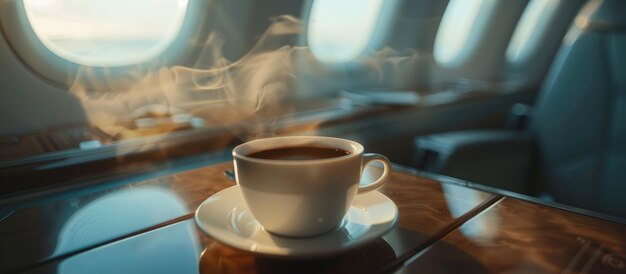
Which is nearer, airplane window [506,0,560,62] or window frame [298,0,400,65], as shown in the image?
window frame [298,0,400,65]

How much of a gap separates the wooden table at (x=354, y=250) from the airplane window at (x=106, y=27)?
0.71 meters

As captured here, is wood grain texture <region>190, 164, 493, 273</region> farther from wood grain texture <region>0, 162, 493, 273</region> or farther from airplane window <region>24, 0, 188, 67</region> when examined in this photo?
airplane window <region>24, 0, 188, 67</region>

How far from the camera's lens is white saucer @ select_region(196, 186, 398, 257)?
454 millimetres

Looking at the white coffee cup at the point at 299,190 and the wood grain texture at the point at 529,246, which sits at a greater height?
the white coffee cup at the point at 299,190

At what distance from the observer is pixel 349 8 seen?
7.32 ft

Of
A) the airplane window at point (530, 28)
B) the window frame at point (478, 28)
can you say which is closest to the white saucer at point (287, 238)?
the window frame at point (478, 28)

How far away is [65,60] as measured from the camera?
123 cm

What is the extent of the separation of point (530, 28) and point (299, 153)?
366 cm

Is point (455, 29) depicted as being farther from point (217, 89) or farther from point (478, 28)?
point (217, 89)

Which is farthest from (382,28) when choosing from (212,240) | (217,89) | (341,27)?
(212,240)

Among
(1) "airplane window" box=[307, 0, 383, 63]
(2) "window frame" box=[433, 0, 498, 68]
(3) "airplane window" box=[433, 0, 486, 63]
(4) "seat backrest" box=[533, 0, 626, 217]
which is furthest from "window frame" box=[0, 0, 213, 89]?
(2) "window frame" box=[433, 0, 498, 68]

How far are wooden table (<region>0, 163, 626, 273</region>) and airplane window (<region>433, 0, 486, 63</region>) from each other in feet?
6.88

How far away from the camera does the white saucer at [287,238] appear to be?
0.45 m

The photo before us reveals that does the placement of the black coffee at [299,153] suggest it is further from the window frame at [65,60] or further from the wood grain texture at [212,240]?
the window frame at [65,60]
